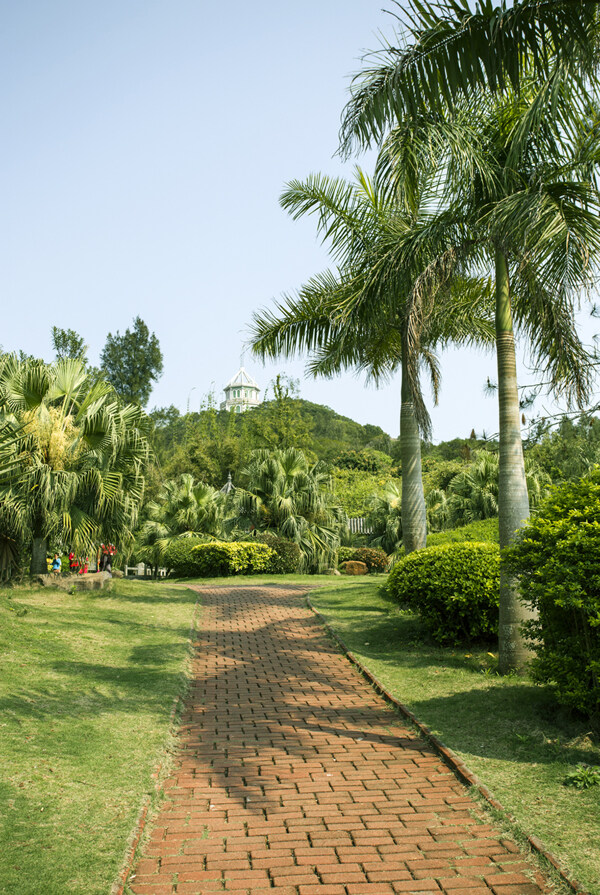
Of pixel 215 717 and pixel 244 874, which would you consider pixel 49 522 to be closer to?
pixel 215 717

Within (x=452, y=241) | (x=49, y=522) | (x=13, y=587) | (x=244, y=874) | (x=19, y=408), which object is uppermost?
(x=452, y=241)

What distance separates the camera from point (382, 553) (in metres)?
24.1

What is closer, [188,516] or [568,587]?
[568,587]

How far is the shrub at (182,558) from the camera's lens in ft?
73.2

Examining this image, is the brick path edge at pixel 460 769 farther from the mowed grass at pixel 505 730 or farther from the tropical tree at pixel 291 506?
the tropical tree at pixel 291 506

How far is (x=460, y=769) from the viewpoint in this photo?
512 centimetres

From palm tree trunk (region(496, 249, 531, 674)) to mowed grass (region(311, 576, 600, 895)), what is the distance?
36cm

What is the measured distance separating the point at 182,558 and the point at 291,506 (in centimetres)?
390

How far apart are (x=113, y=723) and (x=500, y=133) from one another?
8.02m

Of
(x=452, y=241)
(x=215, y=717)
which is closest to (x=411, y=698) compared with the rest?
(x=215, y=717)

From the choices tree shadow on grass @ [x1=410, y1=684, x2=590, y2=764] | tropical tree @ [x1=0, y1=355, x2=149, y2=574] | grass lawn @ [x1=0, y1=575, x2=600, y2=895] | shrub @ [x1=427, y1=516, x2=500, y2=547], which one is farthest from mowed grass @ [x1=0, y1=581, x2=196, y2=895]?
shrub @ [x1=427, y1=516, x2=500, y2=547]

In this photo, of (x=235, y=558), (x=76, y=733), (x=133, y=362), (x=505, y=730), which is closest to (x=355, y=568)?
(x=235, y=558)

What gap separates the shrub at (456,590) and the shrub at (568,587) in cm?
264

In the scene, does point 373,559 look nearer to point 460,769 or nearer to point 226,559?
point 226,559
